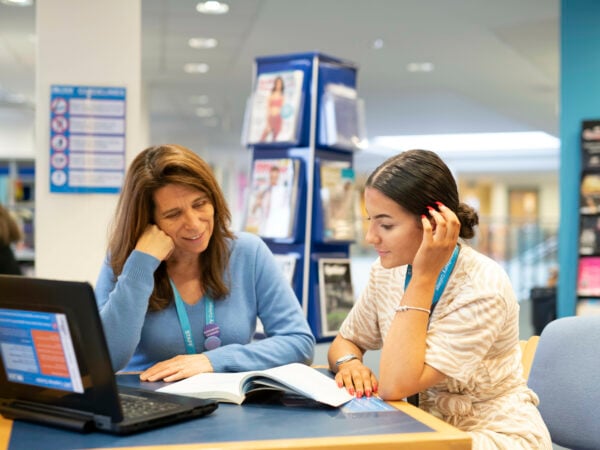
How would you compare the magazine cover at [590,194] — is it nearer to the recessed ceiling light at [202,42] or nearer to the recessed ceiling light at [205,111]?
the recessed ceiling light at [202,42]

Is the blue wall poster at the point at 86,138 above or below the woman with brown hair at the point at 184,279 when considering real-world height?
above

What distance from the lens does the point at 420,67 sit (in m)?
8.74

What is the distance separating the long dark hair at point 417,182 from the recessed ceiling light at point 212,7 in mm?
4722

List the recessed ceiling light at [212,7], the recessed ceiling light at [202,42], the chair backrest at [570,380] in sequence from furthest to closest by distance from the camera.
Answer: the recessed ceiling light at [202,42] → the recessed ceiling light at [212,7] → the chair backrest at [570,380]

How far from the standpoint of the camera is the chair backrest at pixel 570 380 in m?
1.93

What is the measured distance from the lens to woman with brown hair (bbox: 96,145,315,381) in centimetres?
208

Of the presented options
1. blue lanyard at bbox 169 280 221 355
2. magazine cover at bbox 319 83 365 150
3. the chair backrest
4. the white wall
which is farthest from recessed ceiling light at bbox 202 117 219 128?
the chair backrest

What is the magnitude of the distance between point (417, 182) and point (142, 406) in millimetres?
750

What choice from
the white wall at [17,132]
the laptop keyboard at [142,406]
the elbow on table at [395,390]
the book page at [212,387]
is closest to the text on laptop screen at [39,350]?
the laptop keyboard at [142,406]

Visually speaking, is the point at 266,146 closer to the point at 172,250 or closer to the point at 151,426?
the point at 172,250

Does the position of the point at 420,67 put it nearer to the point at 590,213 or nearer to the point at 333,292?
the point at 590,213

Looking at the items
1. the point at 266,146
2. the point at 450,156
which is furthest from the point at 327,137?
the point at 450,156

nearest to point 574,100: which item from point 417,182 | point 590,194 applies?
point 590,194

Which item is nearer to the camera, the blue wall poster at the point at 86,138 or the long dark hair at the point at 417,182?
the long dark hair at the point at 417,182
